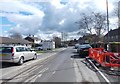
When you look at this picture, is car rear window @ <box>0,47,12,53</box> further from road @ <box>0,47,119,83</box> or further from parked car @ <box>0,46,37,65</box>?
road @ <box>0,47,119,83</box>

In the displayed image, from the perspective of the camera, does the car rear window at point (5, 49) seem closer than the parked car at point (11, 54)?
No

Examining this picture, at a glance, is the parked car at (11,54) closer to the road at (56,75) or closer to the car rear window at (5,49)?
the car rear window at (5,49)

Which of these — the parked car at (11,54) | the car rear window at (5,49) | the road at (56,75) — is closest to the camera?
the road at (56,75)

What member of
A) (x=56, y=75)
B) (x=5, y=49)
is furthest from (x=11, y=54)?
(x=56, y=75)

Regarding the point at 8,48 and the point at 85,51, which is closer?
the point at 8,48

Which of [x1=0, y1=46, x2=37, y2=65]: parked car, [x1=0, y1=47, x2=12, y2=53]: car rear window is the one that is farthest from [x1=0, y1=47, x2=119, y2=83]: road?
[x1=0, y1=47, x2=12, y2=53]: car rear window

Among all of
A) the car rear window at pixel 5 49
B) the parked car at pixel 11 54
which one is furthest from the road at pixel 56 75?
the car rear window at pixel 5 49

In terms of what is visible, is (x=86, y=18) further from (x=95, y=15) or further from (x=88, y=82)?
(x=88, y=82)

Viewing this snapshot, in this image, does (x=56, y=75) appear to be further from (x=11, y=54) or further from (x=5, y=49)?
(x=5, y=49)

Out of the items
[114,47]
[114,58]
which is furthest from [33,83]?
[114,47]

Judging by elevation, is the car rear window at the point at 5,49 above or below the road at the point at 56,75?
above

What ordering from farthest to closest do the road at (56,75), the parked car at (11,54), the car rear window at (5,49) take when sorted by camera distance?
the car rear window at (5,49), the parked car at (11,54), the road at (56,75)

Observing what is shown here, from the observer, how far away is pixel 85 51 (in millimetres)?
27094

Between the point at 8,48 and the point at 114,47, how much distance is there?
21251mm
